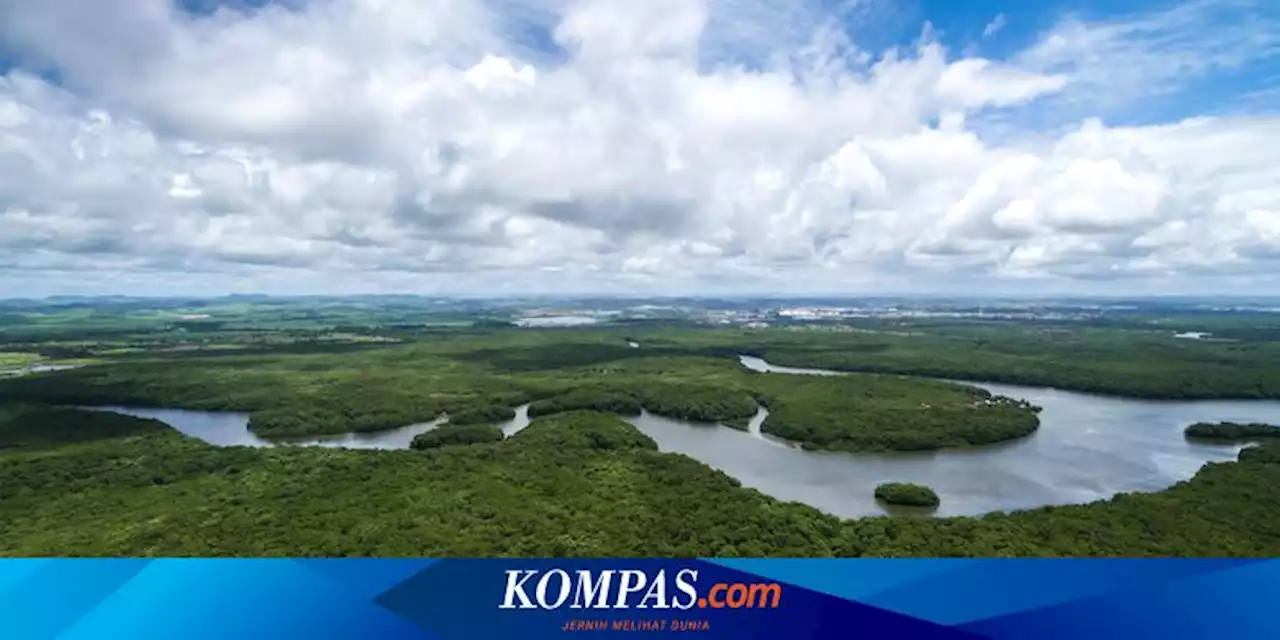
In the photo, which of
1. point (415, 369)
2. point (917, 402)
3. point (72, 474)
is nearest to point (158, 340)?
Result: point (415, 369)

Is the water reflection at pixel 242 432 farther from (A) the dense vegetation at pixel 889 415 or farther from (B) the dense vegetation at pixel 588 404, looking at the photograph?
(A) the dense vegetation at pixel 889 415

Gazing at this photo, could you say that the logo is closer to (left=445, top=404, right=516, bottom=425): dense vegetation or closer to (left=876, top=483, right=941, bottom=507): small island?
(left=876, top=483, right=941, bottom=507): small island

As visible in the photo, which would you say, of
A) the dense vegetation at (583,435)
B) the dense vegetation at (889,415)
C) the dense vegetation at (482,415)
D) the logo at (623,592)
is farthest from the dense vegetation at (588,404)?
the logo at (623,592)

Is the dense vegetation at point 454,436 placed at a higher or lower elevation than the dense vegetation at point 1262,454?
lower

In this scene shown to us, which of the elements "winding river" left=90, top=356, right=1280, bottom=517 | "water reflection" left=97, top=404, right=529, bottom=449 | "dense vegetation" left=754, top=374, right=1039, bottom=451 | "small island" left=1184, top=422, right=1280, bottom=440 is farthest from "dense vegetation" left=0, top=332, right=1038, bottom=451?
"small island" left=1184, top=422, right=1280, bottom=440

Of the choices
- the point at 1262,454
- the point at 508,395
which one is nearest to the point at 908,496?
the point at 1262,454
